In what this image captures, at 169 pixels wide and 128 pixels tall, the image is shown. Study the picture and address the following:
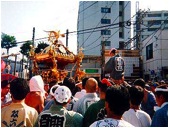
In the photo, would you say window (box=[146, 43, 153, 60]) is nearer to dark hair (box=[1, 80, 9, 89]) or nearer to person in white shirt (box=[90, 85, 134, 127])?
dark hair (box=[1, 80, 9, 89])

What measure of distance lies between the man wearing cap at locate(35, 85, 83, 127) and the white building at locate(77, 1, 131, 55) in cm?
3146

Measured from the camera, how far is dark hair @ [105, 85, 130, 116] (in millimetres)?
2166

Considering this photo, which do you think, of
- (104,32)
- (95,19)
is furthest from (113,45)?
(95,19)

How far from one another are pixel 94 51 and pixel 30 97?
102 ft

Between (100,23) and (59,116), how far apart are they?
111 ft

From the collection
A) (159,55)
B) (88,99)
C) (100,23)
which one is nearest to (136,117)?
(88,99)

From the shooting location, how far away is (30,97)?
3.48 m

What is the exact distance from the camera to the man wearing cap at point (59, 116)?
9.07 ft

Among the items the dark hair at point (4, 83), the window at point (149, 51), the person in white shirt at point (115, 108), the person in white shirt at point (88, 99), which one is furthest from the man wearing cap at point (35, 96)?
the window at point (149, 51)

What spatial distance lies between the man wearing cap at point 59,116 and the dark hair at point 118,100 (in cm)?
72

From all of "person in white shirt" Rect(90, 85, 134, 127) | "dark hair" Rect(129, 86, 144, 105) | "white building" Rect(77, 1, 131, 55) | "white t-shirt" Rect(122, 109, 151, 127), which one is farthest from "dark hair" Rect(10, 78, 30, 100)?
"white building" Rect(77, 1, 131, 55)

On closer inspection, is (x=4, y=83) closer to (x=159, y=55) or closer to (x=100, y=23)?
(x=159, y=55)

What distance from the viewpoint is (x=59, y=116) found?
2760 mm

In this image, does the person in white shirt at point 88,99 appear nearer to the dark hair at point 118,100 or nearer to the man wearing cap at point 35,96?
the man wearing cap at point 35,96
